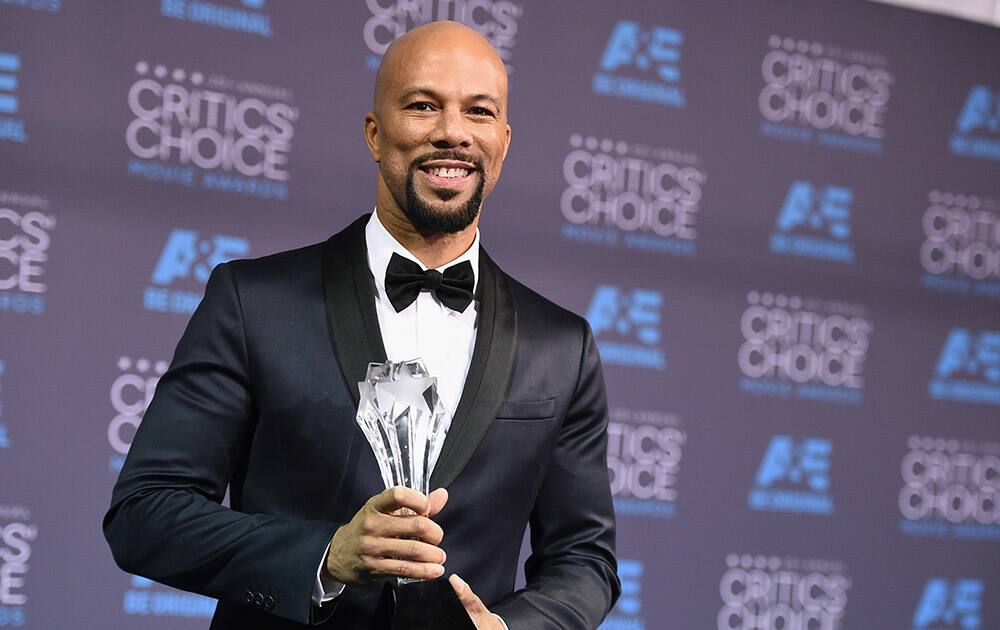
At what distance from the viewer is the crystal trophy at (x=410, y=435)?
1423mm

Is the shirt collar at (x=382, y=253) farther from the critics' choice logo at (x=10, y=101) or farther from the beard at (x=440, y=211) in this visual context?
the critics' choice logo at (x=10, y=101)

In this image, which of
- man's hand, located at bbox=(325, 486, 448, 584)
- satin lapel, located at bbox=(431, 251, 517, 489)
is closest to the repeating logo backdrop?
satin lapel, located at bbox=(431, 251, 517, 489)

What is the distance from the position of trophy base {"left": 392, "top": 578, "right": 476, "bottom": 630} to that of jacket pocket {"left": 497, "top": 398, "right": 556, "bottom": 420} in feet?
1.08

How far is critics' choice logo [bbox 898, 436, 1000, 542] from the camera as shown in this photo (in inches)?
161

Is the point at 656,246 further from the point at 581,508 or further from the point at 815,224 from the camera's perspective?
the point at 581,508

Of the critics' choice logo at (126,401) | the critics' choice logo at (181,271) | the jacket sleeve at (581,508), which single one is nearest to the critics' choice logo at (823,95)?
the critics' choice logo at (181,271)

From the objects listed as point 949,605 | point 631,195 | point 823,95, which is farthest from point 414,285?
point 949,605

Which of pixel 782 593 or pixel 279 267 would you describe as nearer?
pixel 279 267

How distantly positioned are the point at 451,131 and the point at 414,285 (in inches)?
8.9

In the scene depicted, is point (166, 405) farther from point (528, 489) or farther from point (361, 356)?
point (528, 489)

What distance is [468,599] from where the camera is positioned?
1.50 meters

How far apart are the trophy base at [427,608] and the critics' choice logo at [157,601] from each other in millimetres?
1882

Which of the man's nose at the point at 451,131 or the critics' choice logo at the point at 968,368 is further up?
the man's nose at the point at 451,131

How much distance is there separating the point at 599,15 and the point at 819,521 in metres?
1.78
